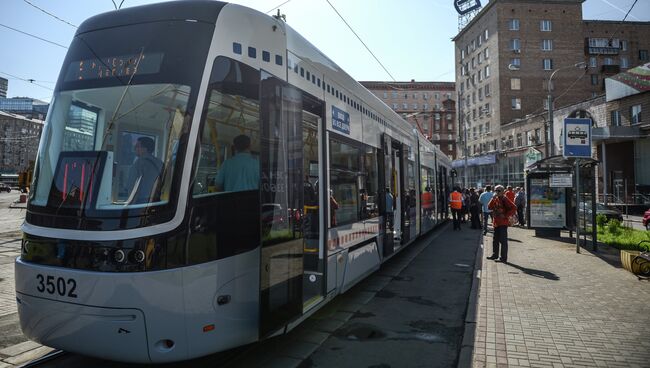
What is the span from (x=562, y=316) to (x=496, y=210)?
4605 millimetres

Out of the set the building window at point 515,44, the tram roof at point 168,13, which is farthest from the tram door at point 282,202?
the building window at point 515,44

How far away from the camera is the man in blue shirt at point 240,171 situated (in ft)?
12.2

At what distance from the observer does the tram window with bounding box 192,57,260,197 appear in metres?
3.60

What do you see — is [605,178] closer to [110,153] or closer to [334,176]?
[334,176]

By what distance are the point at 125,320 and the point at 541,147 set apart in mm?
47639

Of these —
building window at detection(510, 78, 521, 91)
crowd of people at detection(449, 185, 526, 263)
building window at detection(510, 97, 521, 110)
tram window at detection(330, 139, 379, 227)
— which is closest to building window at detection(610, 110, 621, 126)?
building window at detection(510, 97, 521, 110)

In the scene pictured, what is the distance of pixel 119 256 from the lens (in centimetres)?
326

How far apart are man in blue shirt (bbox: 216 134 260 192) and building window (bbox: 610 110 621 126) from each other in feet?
133

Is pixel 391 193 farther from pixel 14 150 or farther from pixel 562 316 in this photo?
pixel 14 150

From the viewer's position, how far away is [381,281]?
8.39m

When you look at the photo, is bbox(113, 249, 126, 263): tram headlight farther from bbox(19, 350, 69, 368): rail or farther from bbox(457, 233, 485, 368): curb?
bbox(457, 233, 485, 368): curb

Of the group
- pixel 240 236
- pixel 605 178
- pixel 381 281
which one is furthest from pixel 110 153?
pixel 605 178

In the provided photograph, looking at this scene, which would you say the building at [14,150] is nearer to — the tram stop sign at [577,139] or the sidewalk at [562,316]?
the tram stop sign at [577,139]

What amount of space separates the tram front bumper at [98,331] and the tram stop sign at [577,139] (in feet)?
36.7
